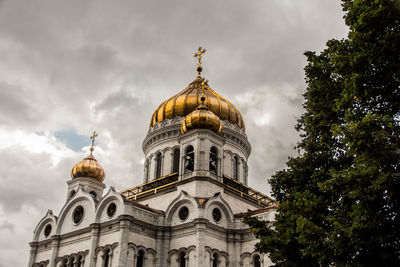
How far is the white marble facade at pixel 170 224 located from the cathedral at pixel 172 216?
2.2 inches

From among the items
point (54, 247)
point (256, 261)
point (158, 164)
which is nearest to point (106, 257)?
point (54, 247)

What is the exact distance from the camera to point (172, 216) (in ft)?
89.8

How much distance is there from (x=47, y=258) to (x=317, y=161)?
71.5 ft

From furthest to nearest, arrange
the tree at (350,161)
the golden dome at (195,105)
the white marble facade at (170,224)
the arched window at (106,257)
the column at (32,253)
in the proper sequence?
the golden dome at (195,105) → the column at (32,253) → the white marble facade at (170,224) → the arched window at (106,257) → the tree at (350,161)

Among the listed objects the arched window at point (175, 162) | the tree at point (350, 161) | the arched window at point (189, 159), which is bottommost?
the tree at point (350, 161)

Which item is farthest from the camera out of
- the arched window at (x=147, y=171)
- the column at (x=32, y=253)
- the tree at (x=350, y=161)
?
the arched window at (x=147, y=171)

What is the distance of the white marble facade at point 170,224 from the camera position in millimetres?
25438

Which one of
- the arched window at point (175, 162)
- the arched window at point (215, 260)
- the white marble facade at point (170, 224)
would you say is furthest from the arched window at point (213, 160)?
the arched window at point (215, 260)

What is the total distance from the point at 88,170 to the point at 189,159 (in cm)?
978

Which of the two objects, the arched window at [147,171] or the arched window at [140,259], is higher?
the arched window at [147,171]

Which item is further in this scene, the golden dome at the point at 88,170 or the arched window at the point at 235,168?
the golden dome at the point at 88,170

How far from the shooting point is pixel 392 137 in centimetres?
1037

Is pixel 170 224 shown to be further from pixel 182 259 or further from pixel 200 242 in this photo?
pixel 200 242

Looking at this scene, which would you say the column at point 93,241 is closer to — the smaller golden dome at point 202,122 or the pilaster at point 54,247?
Answer: the pilaster at point 54,247
